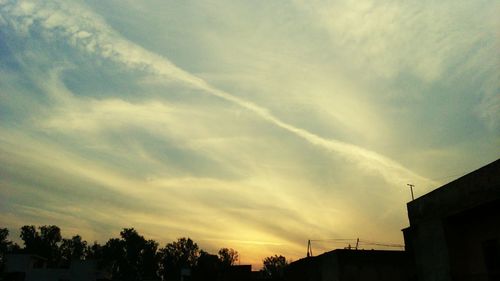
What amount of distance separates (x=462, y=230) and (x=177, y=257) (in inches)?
3578

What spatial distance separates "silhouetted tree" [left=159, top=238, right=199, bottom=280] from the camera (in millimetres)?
95125

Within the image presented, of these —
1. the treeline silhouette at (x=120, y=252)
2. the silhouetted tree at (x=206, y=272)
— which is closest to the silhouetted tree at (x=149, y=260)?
the treeline silhouette at (x=120, y=252)

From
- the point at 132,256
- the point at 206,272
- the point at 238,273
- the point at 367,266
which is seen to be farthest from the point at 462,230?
the point at 132,256

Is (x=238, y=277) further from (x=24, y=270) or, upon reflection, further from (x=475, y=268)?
(x=24, y=270)

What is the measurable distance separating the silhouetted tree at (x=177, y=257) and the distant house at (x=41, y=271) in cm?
4513

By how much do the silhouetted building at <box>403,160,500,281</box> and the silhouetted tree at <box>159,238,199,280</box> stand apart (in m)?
84.4

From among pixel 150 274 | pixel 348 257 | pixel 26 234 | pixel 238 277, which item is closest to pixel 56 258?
pixel 26 234

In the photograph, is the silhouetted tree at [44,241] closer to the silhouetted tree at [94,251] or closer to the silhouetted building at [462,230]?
the silhouetted tree at [94,251]

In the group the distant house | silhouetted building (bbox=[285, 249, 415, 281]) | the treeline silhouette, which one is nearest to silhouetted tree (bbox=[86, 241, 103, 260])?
the treeline silhouette

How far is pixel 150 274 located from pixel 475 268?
288ft

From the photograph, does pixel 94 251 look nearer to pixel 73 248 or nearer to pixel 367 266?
pixel 73 248

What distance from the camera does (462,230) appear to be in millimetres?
15758

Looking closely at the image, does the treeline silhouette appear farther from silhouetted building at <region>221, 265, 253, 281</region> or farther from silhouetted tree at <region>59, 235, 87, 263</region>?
silhouetted building at <region>221, 265, 253, 281</region>

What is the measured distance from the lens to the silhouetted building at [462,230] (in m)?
14.1
